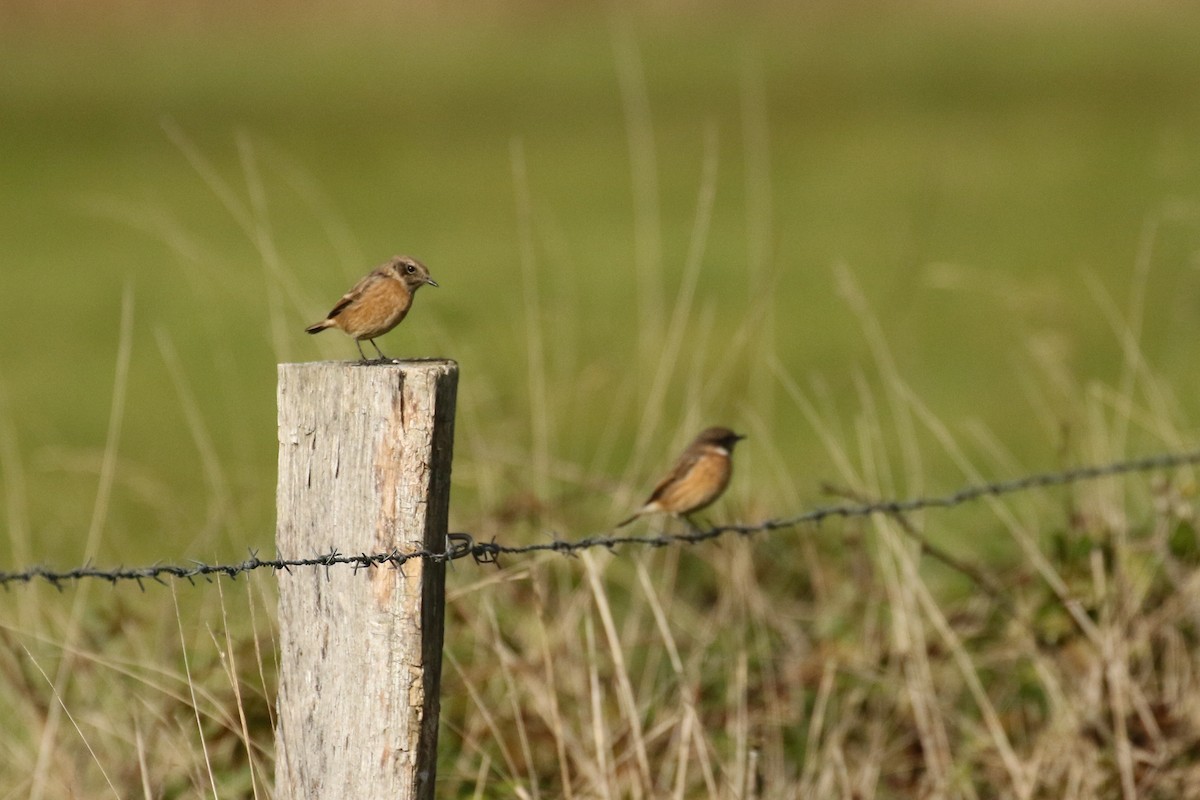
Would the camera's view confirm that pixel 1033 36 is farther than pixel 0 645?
Yes

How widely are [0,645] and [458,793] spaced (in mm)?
1404

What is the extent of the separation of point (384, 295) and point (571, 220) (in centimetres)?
1760

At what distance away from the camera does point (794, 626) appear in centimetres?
545

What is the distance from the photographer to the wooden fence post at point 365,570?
3098mm

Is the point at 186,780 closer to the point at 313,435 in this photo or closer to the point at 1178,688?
the point at 313,435

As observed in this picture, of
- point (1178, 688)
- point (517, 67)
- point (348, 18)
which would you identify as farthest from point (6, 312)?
point (348, 18)

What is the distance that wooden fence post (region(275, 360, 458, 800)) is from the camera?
310 centimetres

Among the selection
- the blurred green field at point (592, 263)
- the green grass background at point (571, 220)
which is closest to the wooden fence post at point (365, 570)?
the blurred green field at point (592, 263)

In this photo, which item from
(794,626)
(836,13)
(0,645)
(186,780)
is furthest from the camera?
(836,13)

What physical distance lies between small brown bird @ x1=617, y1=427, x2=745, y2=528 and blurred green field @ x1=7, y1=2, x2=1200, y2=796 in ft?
0.67

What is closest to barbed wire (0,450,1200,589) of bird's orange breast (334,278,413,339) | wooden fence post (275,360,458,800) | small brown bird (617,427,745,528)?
wooden fence post (275,360,458,800)

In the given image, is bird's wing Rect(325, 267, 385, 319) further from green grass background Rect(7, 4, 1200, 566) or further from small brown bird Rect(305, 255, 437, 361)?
green grass background Rect(7, 4, 1200, 566)

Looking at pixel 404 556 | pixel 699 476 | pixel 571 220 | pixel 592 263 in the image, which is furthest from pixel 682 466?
pixel 571 220

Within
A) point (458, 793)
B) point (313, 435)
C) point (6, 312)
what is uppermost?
point (6, 312)
